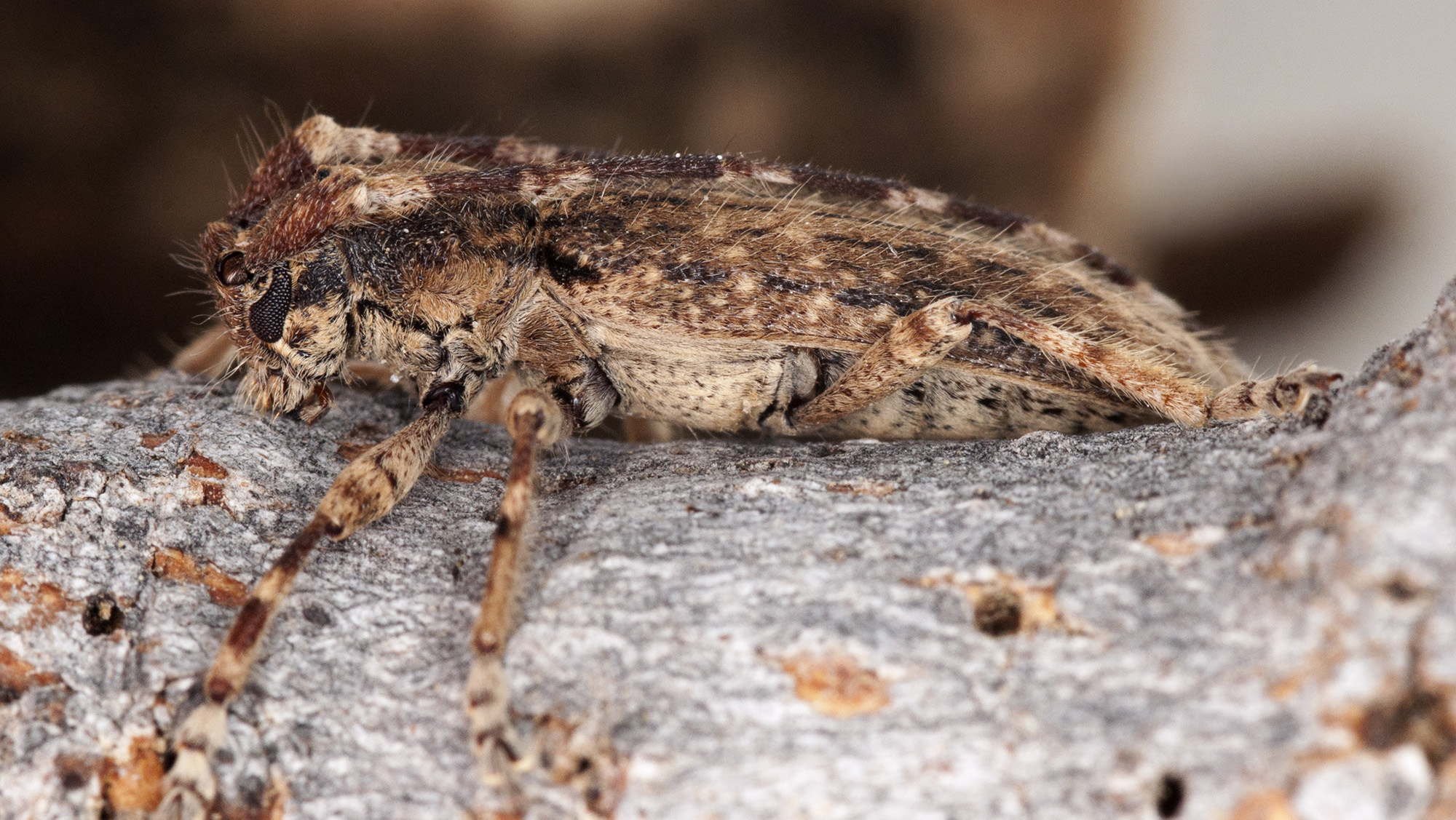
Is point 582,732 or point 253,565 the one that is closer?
point 582,732

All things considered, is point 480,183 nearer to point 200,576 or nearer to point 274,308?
point 274,308

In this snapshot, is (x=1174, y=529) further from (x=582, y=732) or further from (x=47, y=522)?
(x=47, y=522)

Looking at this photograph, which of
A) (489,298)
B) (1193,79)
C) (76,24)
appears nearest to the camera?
(489,298)

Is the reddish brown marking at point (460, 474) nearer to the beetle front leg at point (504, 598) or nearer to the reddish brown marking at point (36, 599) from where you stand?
the beetle front leg at point (504, 598)

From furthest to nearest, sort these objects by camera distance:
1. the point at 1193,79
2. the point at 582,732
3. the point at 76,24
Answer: the point at 1193,79, the point at 76,24, the point at 582,732

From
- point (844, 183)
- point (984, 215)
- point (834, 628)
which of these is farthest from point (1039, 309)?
point (834, 628)

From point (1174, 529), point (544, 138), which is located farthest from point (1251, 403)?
point (544, 138)

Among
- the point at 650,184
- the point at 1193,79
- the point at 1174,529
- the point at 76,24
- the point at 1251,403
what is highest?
the point at 1193,79

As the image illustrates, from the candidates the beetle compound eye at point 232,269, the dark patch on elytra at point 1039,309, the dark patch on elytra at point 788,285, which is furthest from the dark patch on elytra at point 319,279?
the dark patch on elytra at point 1039,309

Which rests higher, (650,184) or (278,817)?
(650,184)
